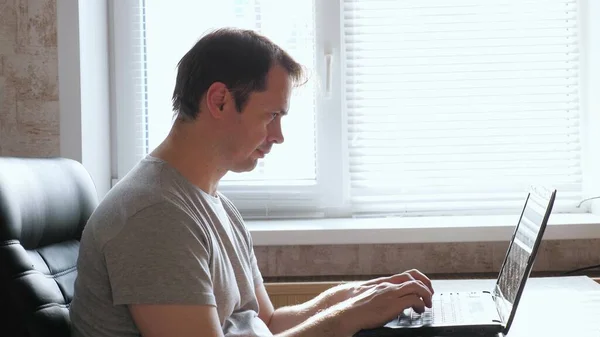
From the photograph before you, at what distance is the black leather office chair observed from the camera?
1301mm

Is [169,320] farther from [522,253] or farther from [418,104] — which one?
[418,104]

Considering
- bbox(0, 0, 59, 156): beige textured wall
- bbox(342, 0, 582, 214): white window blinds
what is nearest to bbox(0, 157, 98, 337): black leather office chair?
bbox(0, 0, 59, 156): beige textured wall

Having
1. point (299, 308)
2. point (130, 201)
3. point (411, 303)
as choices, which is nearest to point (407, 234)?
point (299, 308)

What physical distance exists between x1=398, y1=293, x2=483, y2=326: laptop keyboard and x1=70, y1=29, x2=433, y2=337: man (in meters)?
0.03

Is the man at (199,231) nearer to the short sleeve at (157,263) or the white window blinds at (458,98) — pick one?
the short sleeve at (157,263)

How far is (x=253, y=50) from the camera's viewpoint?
5.06 feet

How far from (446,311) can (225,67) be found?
2.07 feet

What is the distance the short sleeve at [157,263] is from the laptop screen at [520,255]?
0.57 metres

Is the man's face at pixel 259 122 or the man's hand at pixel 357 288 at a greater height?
the man's face at pixel 259 122

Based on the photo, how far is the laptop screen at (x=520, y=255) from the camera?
1566 mm

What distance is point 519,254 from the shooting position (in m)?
1.73

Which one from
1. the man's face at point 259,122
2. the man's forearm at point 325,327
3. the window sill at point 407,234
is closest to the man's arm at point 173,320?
the man's forearm at point 325,327

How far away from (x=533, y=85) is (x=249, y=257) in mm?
1306

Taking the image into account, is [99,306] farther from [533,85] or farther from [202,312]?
[533,85]
